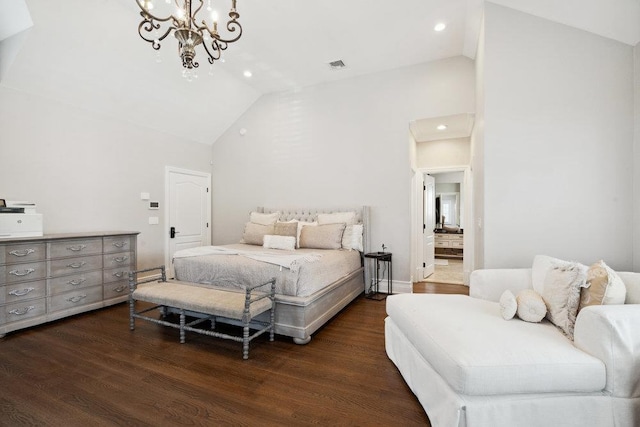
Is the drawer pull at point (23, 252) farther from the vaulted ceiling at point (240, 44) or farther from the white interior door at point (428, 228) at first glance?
the white interior door at point (428, 228)

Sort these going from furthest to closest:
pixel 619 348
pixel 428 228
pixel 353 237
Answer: pixel 428 228, pixel 353 237, pixel 619 348

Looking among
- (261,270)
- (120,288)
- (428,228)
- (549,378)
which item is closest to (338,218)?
(261,270)

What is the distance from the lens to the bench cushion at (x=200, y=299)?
99.4 inches

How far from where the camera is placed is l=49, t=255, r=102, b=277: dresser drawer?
10.7 feet

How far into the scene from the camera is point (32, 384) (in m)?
2.11

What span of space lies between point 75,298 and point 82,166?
1771mm

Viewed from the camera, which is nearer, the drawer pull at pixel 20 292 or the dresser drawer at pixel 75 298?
the drawer pull at pixel 20 292

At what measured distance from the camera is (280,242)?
424cm

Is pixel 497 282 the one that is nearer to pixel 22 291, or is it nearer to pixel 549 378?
pixel 549 378

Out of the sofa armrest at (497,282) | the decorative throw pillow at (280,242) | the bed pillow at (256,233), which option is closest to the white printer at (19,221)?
the bed pillow at (256,233)

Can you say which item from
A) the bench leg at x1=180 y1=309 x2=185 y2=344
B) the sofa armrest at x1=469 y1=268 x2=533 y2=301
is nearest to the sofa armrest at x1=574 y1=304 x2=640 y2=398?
the sofa armrest at x1=469 y1=268 x2=533 y2=301

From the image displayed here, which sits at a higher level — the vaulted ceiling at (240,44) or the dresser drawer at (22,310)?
the vaulted ceiling at (240,44)

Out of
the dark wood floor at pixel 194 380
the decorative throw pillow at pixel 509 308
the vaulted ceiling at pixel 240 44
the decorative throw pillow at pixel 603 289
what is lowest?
the dark wood floor at pixel 194 380

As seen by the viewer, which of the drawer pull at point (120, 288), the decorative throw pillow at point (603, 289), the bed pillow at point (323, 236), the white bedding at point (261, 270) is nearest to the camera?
the decorative throw pillow at point (603, 289)
